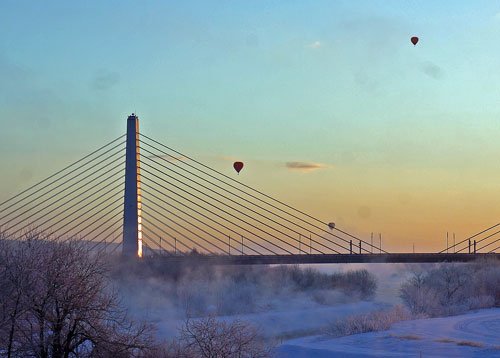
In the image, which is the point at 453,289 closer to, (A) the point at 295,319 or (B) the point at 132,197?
(A) the point at 295,319

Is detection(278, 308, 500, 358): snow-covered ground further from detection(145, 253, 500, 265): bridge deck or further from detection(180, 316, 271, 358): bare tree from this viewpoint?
detection(145, 253, 500, 265): bridge deck

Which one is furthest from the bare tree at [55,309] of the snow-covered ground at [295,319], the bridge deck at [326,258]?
the bridge deck at [326,258]

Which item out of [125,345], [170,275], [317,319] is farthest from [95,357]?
[317,319]

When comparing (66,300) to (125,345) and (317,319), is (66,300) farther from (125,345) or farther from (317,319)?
(317,319)

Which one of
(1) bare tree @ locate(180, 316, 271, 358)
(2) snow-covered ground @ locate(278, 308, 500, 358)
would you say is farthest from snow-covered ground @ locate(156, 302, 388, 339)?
(1) bare tree @ locate(180, 316, 271, 358)

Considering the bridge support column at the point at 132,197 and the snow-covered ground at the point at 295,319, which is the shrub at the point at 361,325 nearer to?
the snow-covered ground at the point at 295,319
